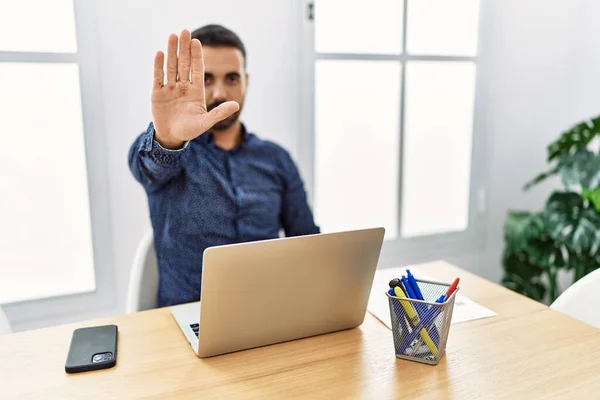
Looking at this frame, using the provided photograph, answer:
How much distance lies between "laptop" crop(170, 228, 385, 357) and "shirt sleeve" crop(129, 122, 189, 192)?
16.4 inches

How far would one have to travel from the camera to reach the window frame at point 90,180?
1765mm

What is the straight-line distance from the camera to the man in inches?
46.3

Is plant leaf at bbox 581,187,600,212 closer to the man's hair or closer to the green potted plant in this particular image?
the green potted plant

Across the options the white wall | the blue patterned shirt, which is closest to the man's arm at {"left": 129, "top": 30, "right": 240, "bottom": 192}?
the blue patterned shirt

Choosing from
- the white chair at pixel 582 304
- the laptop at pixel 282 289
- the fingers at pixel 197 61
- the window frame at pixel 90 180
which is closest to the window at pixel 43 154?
the window frame at pixel 90 180

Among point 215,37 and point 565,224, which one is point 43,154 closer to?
point 215,37

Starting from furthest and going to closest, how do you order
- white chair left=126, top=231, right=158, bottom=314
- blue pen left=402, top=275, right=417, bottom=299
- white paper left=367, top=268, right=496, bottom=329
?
white chair left=126, top=231, right=158, bottom=314 < white paper left=367, top=268, right=496, bottom=329 < blue pen left=402, top=275, right=417, bottom=299

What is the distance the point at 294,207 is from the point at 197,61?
2.04ft

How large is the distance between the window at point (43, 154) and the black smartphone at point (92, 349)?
3.10 ft

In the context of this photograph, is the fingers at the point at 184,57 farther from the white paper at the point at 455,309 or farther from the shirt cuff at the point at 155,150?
the white paper at the point at 455,309

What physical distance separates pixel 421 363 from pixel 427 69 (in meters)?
1.81

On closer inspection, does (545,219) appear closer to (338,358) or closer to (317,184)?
(317,184)

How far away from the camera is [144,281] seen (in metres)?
1.41

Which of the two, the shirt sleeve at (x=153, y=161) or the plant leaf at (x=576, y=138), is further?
the plant leaf at (x=576, y=138)
